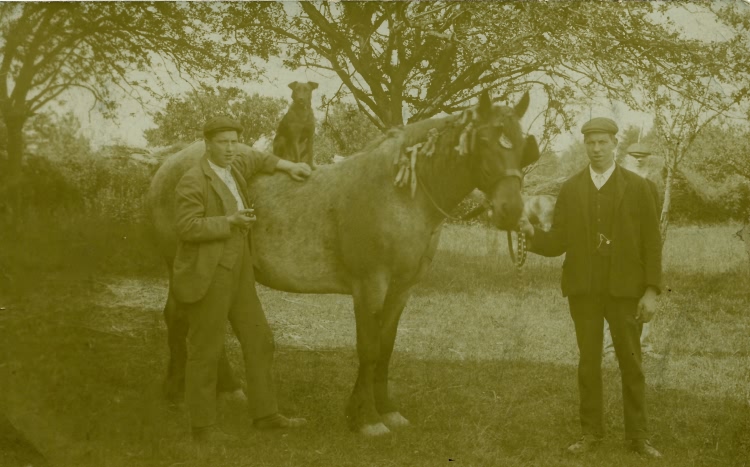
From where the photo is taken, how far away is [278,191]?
14.9 ft

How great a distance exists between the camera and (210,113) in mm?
4711

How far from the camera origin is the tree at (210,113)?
15.4 ft

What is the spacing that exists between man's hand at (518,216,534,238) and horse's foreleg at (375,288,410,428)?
35.1 inches

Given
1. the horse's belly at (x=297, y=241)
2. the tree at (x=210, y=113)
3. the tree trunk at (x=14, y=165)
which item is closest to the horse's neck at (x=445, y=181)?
the horse's belly at (x=297, y=241)

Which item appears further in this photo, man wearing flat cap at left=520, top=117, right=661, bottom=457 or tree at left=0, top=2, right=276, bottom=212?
tree at left=0, top=2, right=276, bottom=212

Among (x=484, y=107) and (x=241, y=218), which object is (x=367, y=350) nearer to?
(x=241, y=218)

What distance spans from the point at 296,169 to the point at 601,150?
2130 millimetres

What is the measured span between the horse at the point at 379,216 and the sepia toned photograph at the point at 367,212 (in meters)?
0.02

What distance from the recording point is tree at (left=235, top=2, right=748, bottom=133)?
467 cm

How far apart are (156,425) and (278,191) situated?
183 cm

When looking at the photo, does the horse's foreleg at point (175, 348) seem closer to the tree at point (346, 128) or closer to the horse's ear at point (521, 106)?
the tree at point (346, 128)

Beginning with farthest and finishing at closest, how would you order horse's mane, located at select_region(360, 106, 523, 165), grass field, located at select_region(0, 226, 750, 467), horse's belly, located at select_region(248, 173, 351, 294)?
horse's belly, located at select_region(248, 173, 351, 294)
grass field, located at select_region(0, 226, 750, 467)
horse's mane, located at select_region(360, 106, 523, 165)

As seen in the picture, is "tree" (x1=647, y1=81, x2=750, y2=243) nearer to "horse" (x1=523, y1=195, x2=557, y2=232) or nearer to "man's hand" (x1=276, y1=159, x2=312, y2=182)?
"horse" (x1=523, y1=195, x2=557, y2=232)

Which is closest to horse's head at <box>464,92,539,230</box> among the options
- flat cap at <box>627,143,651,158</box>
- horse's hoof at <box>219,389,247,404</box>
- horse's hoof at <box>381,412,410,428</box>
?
flat cap at <box>627,143,651,158</box>
